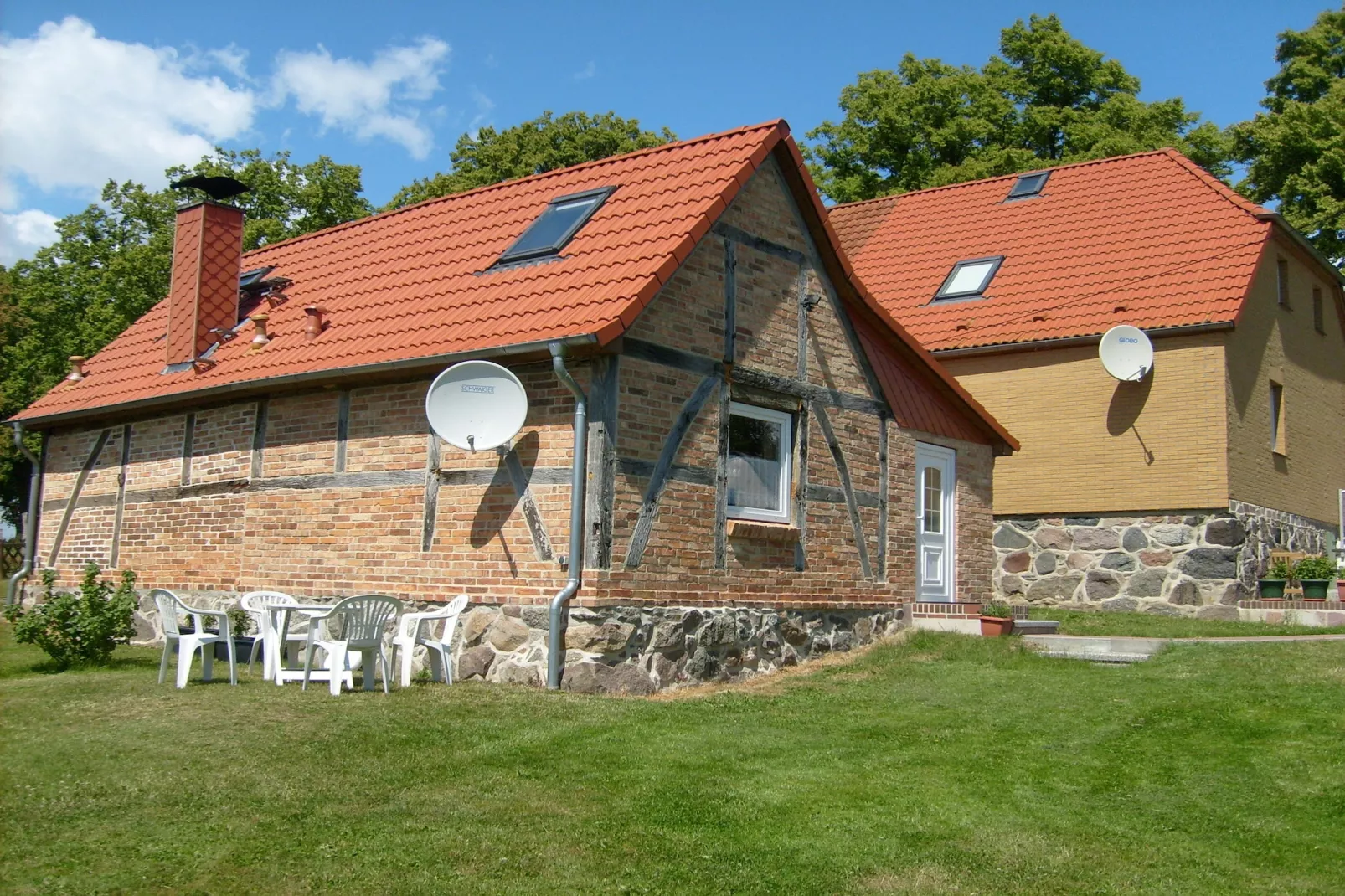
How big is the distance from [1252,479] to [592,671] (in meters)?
11.7

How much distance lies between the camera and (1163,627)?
16109 mm

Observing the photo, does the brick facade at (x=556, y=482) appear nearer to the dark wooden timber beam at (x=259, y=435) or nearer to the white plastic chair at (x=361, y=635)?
the dark wooden timber beam at (x=259, y=435)

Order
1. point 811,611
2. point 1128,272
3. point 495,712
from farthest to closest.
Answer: point 1128,272 → point 811,611 → point 495,712

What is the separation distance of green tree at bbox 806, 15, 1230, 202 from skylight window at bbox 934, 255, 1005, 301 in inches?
334

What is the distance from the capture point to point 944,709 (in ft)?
34.1

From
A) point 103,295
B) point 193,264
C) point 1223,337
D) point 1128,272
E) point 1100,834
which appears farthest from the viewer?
Result: point 103,295

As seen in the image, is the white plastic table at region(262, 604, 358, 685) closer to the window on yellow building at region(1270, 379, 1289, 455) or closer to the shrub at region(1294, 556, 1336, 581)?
the shrub at region(1294, 556, 1336, 581)

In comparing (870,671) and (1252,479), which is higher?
(1252,479)

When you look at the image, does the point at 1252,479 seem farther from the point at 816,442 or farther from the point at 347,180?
the point at 347,180

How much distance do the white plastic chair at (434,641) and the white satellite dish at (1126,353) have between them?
10.6 m

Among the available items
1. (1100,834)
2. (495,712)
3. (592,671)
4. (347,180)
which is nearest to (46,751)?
(495,712)

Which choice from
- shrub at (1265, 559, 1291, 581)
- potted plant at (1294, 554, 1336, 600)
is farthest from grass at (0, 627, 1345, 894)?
shrub at (1265, 559, 1291, 581)

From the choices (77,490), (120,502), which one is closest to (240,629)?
(120,502)

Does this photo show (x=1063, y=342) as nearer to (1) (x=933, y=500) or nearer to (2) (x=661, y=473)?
(1) (x=933, y=500)
